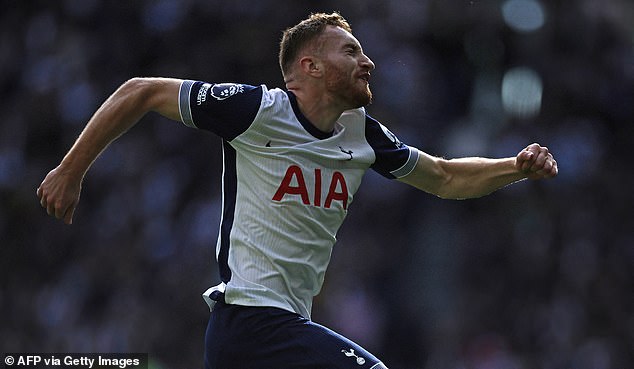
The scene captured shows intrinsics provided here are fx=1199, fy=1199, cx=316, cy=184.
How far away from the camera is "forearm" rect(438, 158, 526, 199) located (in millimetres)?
5672

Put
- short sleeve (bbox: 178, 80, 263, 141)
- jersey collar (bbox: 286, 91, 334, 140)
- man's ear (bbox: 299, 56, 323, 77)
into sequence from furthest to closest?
man's ear (bbox: 299, 56, 323, 77) < jersey collar (bbox: 286, 91, 334, 140) < short sleeve (bbox: 178, 80, 263, 141)

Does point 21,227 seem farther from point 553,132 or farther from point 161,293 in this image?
point 553,132

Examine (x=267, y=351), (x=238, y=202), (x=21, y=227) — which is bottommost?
(x=21, y=227)

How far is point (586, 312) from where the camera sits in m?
9.77

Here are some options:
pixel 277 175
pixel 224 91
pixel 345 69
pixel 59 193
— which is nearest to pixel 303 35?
pixel 345 69

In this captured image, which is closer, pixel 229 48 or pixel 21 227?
pixel 229 48

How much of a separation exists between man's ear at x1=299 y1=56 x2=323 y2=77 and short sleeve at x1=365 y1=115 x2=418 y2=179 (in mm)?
344

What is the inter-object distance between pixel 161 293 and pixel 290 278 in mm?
6520

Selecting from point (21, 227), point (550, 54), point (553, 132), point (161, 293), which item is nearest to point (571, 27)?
point (550, 54)

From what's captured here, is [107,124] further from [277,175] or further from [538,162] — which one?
[538,162]

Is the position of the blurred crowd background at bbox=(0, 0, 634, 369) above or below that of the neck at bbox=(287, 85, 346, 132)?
below

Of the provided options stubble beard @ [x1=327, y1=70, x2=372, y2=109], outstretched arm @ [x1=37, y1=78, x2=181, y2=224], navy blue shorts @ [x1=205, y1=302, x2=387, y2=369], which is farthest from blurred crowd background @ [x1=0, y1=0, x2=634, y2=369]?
outstretched arm @ [x1=37, y1=78, x2=181, y2=224]

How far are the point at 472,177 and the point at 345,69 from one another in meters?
0.90

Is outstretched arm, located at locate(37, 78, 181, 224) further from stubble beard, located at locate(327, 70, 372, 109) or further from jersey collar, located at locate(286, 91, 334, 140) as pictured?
stubble beard, located at locate(327, 70, 372, 109)
